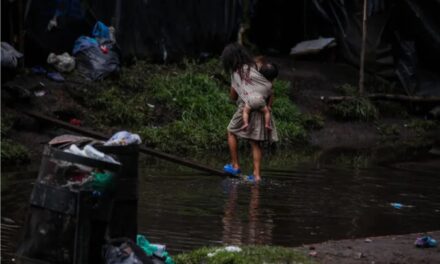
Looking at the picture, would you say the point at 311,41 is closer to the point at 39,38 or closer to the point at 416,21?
the point at 416,21

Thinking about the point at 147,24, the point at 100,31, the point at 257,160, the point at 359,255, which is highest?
the point at 147,24

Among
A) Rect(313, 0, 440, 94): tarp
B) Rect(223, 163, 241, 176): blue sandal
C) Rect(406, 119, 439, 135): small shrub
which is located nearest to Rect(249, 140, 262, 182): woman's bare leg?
Rect(223, 163, 241, 176): blue sandal

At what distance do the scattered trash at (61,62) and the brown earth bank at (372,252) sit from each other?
25.9 ft

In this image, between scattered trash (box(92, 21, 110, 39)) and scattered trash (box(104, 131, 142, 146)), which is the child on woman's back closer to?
scattered trash (box(92, 21, 110, 39))

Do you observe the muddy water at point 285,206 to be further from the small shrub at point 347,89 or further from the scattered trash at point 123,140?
the small shrub at point 347,89

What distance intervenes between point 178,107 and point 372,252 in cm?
791

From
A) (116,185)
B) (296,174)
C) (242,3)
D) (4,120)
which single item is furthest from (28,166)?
(242,3)

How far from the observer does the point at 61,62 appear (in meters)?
→ 14.0

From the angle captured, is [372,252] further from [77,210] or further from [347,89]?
[347,89]

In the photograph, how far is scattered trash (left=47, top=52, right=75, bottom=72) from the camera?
551 inches

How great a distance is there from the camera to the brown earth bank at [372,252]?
6344 mm

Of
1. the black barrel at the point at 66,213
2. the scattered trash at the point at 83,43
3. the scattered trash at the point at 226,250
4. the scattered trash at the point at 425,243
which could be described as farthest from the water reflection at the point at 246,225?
the scattered trash at the point at 83,43

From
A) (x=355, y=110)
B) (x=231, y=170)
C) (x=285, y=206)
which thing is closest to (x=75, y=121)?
(x=231, y=170)

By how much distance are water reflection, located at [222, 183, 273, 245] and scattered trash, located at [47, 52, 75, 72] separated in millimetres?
5313
